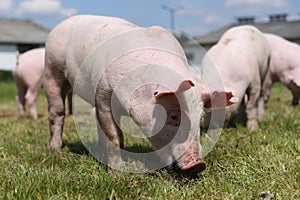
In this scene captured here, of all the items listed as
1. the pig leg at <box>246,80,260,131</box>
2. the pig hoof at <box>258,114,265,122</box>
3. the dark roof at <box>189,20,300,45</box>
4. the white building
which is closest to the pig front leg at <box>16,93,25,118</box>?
the pig hoof at <box>258,114,265,122</box>

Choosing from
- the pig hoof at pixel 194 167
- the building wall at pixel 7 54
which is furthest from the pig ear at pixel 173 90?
the building wall at pixel 7 54

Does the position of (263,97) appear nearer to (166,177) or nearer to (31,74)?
(31,74)

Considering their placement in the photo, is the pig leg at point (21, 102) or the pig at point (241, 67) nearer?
the pig at point (241, 67)

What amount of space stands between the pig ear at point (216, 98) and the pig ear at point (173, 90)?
11.5 inches

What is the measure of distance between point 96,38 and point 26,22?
38.3 metres

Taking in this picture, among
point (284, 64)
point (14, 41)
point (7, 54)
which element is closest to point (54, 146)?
point (284, 64)

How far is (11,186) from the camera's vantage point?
2834mm

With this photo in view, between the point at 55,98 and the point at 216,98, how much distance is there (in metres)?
1.93

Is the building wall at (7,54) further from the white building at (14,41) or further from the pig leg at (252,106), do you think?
the pig leg at (252,106)

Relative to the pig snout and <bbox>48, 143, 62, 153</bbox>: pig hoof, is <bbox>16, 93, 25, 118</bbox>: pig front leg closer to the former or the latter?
<bbox>48, 143, 62, 153</bbox>: pig hoof

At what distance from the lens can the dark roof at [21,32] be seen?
35094 millimetres

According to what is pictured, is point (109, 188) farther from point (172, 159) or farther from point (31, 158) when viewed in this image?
point (31, 158)

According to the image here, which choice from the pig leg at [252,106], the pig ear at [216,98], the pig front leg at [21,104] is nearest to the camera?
the pig ear at [216,98]

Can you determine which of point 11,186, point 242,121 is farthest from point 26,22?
point 11,186
